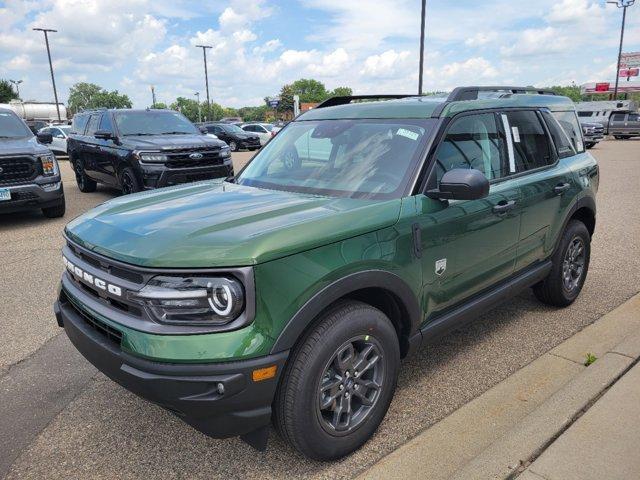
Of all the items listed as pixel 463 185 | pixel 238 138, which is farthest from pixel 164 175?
pixel 238 138

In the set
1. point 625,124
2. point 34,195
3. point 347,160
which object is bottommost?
point 625,124

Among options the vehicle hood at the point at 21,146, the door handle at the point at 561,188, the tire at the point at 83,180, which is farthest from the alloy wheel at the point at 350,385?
the tire at the point at 83,180

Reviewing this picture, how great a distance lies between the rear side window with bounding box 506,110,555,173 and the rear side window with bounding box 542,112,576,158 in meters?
0.14

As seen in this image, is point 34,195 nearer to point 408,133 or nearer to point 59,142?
point 408,133

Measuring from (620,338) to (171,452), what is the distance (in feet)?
10.8

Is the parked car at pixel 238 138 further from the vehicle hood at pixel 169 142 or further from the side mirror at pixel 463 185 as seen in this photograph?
the side mirror at pixel 463 185

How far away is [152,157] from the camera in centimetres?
884

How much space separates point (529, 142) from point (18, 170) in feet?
23.8

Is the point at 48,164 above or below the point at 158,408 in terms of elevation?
above

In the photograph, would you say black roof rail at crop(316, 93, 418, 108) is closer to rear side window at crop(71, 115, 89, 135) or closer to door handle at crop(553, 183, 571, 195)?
door handle at crop(553, 183, 571, 195)

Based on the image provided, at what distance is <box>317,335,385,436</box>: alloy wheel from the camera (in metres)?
→ 2.41

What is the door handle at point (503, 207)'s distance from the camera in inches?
128

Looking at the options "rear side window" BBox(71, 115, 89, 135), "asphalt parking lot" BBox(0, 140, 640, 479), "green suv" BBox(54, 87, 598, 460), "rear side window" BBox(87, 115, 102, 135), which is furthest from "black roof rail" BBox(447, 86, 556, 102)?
"rear side window" BBox(71, 115, 89, 135)

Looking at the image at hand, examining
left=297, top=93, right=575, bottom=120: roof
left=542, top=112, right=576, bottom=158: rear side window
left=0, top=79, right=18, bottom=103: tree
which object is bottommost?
left=542, top=112, right=576, bottom=158: rear side window
